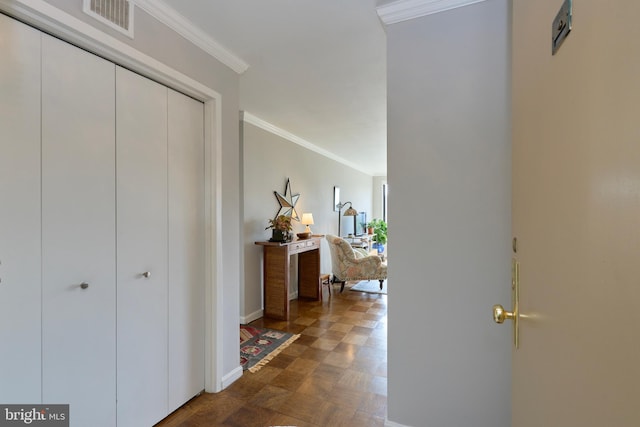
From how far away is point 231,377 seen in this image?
2277 mm

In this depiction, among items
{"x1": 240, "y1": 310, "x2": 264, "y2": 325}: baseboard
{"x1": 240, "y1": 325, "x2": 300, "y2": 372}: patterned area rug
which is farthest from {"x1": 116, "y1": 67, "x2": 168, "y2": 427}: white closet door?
{"x1": 240, "y1": 310, "x2": 264, "y2": 325}: baseboard

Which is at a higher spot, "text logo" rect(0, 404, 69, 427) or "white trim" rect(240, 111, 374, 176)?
"white trim" rect(240, 111, 374, 176)

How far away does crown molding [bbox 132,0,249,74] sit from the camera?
1.68m

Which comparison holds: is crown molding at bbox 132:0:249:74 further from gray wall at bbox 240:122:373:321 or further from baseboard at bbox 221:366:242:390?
baseboard at bbox 221:366:242:390

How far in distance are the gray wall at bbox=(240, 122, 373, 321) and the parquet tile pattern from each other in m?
0.83

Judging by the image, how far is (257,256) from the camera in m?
3.97

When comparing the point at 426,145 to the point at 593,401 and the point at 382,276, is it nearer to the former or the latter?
the point at 593,401

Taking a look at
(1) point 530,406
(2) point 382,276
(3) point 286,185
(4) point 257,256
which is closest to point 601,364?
(1) point 530,406

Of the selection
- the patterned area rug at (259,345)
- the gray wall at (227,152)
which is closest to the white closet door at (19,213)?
the gray wall at (227,152)

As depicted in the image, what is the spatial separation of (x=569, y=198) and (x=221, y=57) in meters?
2.36

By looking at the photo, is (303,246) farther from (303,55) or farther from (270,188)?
(303,55)

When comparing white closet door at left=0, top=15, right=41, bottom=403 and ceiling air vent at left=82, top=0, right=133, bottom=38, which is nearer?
white closet door at left=0, top=15, right=41, bottom=403

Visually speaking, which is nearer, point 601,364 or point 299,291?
point 601,364

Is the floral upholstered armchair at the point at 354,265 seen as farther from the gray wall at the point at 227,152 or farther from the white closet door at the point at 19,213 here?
the white closet door at the point at 19,213
